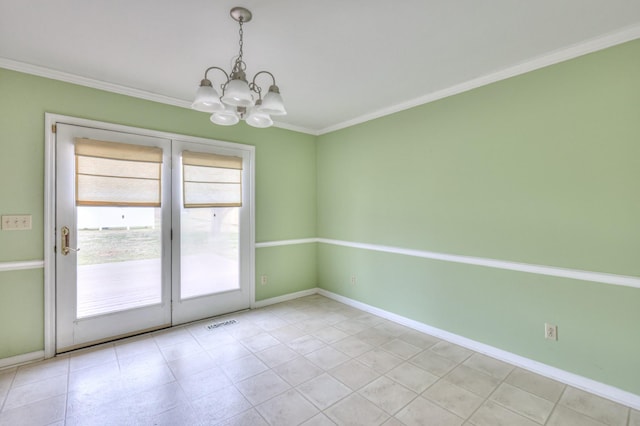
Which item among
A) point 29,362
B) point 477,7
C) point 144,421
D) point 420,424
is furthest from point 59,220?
point 477,7

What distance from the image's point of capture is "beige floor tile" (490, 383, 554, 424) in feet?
6.34

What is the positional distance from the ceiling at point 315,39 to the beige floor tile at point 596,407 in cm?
256

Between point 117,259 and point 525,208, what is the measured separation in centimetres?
389

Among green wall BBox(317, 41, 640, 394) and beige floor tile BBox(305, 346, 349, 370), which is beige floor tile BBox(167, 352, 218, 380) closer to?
beige floor tile BBox(305, 346, 349, 370)

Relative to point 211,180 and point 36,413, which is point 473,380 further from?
point 211,180

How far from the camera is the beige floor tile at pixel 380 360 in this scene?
250cm

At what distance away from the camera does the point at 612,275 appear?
208cm

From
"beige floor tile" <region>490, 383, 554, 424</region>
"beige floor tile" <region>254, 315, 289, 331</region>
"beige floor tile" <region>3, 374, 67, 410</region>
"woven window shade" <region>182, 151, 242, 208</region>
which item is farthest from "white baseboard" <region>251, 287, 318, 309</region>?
"beige floor tile" <region>490, 383, 554, 424</region>

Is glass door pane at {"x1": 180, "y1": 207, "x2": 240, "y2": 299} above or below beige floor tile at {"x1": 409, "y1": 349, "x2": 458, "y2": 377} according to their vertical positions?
above

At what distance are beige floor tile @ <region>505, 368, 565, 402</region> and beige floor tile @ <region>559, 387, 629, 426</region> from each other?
5cm

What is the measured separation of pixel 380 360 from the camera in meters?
2.62

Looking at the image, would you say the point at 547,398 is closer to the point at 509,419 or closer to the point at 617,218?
the point at 509,419

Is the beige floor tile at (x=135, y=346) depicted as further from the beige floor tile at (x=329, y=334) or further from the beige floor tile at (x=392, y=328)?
the beige floor tile at (x=392, y=328)

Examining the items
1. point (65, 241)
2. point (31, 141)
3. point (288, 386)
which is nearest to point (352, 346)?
point (288, 386)
